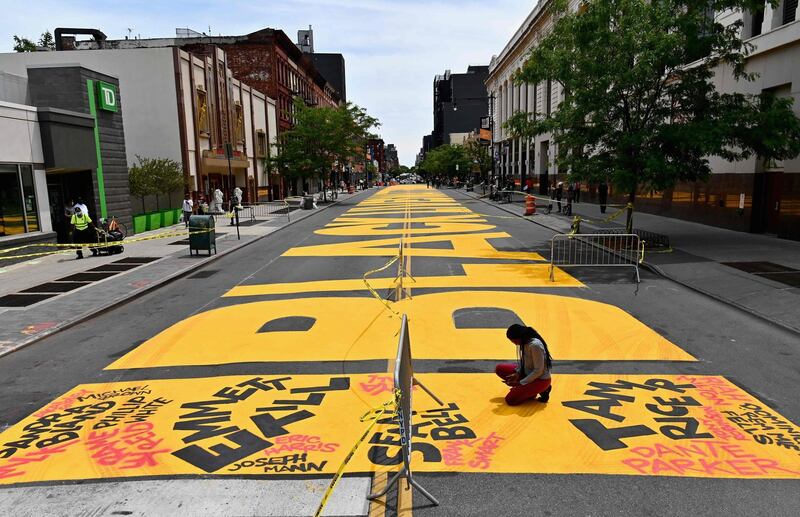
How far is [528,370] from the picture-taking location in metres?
6.42

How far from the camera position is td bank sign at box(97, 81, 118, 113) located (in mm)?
23000

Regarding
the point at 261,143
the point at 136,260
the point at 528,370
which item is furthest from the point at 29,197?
the point at 261,143

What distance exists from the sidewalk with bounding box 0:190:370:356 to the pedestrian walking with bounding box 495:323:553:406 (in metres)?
8.11

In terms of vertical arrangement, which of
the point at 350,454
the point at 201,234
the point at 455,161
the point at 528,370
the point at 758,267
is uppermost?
the point at 455,161

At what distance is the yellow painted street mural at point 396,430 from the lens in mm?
5223

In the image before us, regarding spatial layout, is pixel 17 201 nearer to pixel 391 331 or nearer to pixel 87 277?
pixel 87 277

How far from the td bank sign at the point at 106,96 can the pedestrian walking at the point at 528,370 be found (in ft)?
75.2

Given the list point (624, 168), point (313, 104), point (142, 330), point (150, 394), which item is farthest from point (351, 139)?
point (150, 394)

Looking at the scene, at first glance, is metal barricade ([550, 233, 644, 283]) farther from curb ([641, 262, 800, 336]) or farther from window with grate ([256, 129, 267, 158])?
window with grate ([256, 129, 267, 158])

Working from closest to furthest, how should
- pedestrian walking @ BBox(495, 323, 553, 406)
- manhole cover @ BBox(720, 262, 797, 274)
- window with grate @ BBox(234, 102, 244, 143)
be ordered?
1. pedestrian walking @ BBox(495, 323, 553, 406)
2. manhole cover @ BBox(720, 262, 797, 274)
3. window with grate @ BBox(234, 102, 244, 143)

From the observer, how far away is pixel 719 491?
185 inches

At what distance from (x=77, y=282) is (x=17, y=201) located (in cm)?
664

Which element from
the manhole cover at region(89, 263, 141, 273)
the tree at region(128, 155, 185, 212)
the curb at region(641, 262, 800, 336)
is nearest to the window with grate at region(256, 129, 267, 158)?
the tree at region(128, 155, 185, 212)

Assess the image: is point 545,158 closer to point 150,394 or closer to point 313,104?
point 313,104
